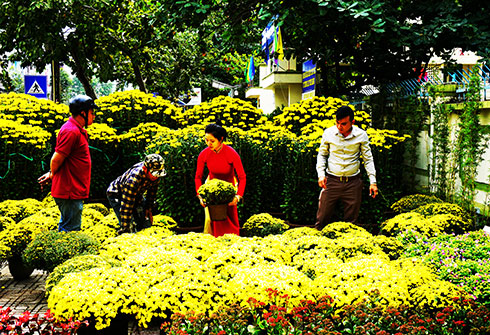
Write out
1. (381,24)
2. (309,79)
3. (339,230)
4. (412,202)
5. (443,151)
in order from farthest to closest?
(309,79) → (443,151) → (412,202) → (381,24) → (339,230)

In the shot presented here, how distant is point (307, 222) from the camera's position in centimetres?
849

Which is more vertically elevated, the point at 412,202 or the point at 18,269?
the point at 412,202

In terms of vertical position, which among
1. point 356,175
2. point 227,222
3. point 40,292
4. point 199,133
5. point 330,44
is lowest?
point 40,292

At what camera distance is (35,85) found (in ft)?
43.5

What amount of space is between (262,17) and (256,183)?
9.76ft

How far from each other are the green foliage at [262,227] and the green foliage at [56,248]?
8.10 ft

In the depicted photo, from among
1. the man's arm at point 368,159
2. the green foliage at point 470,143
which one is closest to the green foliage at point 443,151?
the green foliage at point 470,143

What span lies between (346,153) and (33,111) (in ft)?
24.9

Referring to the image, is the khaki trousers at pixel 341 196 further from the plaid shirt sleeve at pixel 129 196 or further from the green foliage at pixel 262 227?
the plaid shirt sleeve at pixel 129 196

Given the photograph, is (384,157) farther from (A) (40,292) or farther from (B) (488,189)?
(A) (40,292)

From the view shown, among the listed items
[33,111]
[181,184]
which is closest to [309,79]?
[181,184]

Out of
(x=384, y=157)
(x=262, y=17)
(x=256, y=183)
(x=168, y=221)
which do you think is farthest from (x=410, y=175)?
(x=168, y=221)

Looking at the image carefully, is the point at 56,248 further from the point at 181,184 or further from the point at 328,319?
the point at 328,319

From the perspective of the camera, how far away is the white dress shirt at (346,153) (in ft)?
22.4
